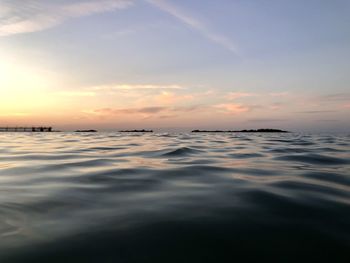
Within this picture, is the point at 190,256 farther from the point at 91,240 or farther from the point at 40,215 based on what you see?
the point at 40,215

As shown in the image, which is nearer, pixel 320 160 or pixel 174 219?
pixel 174 219

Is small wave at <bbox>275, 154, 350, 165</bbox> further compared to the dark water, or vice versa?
small wave at <bbox>275, 154, 350, 165</bbox>

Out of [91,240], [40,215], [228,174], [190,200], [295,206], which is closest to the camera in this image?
[91,240]

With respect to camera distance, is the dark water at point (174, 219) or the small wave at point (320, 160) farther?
the small wave at point (320, 160)

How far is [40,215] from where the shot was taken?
3771 millimetres

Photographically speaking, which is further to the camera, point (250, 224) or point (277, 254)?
point (250, 224)

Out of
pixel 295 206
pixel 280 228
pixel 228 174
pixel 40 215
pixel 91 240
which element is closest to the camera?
pixel 91 240

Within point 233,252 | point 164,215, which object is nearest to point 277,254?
point 233,252

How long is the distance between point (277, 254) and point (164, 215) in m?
1.55

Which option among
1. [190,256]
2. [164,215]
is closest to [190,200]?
[164,215]

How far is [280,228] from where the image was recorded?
3320mm

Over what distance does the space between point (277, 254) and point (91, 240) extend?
184 cm

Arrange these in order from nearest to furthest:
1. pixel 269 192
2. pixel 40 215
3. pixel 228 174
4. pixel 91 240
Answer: pixel 91 240
pixel 40 215
pixel 269 192
pixel 228 174

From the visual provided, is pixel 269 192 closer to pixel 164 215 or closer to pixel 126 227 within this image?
pixel 164 215
